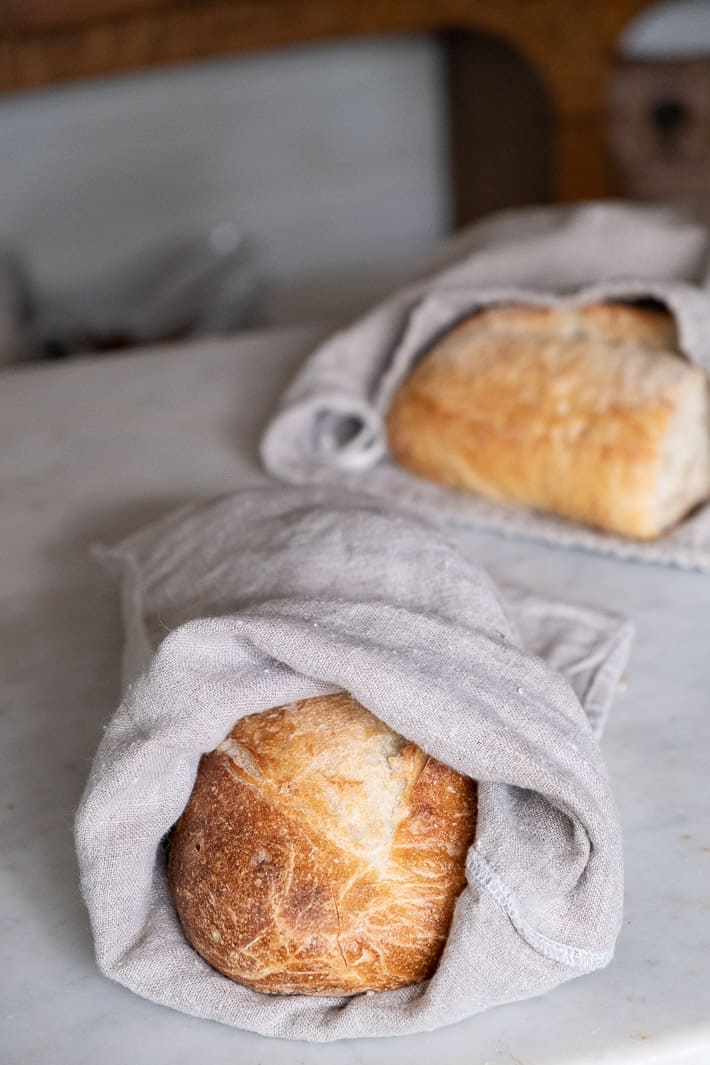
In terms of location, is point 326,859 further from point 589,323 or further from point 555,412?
point 589,323

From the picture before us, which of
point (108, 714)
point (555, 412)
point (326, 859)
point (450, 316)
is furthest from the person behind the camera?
point (450, 316)

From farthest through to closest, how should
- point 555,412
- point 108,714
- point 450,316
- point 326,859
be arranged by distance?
point 450,316 < point 555,412 < point 108,714 < point 326,859

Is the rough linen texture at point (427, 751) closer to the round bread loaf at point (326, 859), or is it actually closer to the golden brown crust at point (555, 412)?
the round bread loaf at point (326, 859)

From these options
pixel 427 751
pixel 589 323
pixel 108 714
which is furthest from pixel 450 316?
pixel 427 751

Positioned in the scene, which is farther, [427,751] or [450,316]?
[450,316]

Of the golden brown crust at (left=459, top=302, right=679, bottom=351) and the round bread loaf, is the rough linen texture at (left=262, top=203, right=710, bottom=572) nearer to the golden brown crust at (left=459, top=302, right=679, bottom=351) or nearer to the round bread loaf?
the golden brown crust at (left=459, top=302, right=679, bottom=351)

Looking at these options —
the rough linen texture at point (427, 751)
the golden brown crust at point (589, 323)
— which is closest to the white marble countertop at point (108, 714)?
the rough linen texture at point (427, 751)

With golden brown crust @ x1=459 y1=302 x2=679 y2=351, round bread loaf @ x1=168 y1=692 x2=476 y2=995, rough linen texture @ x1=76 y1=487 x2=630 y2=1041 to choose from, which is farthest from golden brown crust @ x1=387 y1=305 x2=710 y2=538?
round bread loaf @ x1=168 y1=692 x2=476 y2=995
